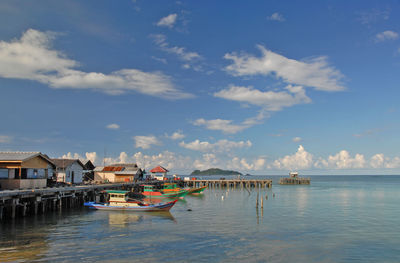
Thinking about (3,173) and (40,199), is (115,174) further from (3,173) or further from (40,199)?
(40,199)

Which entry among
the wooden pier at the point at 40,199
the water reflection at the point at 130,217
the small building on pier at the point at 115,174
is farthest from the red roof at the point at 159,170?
the water reflection at the point at 130,217

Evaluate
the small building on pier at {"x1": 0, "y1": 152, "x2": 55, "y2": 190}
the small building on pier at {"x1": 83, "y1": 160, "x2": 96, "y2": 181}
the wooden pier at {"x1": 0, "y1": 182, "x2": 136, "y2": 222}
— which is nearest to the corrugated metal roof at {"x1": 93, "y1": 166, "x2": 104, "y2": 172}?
the small building on pier at {"x1": 83, "y1": 160, "x2": 96, "y2": 181}

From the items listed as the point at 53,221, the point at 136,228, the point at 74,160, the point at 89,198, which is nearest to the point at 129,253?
A: the point at 136,228

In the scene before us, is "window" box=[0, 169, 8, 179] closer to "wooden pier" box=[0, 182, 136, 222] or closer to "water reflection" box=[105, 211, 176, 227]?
"wooden pier" box=[0, 182, 136, 222]

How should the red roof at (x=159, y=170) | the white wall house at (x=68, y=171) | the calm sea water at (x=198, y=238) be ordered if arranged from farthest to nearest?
the red roof at (x=159, y=170) → the white wall house at (x=68, y=171) → the calm sea water at (x=198, y=238)

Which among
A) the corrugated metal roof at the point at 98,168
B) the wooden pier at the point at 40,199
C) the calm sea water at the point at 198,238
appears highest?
the corrugated metal roof at the point at 98,168

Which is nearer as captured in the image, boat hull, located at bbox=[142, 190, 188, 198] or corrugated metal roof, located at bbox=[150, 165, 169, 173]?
boat hull, located at bbox=[142, 190, 188, 198]

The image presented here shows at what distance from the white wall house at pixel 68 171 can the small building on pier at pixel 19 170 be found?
15.1 m

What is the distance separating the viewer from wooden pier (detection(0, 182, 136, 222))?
32781mm

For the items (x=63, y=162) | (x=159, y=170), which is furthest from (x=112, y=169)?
(x=159, y=170)

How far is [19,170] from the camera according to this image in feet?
125

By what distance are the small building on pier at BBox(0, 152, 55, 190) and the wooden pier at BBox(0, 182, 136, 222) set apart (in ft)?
6.42

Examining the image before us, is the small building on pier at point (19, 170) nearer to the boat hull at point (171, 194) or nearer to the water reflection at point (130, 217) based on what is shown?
the water reflection at point (130, 217)

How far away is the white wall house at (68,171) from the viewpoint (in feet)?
194
